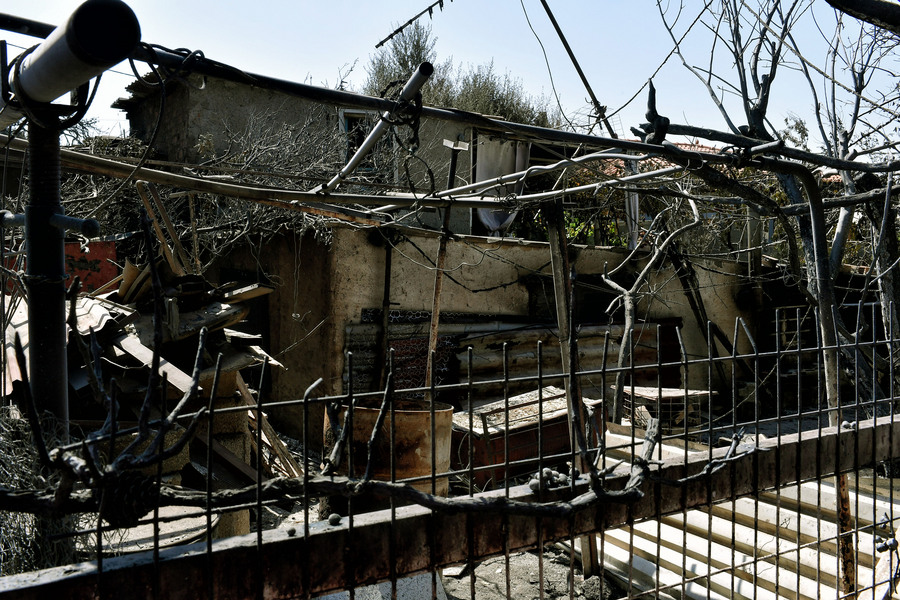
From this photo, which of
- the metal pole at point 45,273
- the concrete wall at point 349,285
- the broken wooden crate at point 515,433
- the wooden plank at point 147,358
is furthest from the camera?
the concrete wall at point 349,285

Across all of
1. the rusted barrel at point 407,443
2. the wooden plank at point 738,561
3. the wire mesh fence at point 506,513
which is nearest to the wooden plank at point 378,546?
the wire mesh fence at point 506,513


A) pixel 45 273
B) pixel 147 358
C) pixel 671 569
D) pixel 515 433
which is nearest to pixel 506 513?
pixel 45 273

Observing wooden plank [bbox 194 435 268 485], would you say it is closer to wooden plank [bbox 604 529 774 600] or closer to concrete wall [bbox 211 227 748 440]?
wooden plank [bbox 604 529 774 600]

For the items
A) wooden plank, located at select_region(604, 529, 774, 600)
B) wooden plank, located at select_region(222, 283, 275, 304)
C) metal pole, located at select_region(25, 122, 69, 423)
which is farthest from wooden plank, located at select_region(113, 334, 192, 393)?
wooden plank, located at select_region(604, 529, 774, 600)

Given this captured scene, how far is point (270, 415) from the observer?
10414mm

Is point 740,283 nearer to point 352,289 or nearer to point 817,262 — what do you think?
point 352,289

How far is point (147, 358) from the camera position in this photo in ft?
17.5

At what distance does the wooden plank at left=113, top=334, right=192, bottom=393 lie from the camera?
518 cm

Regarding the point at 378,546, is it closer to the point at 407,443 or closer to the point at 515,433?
the point at 407,443

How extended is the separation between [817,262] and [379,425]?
376cm

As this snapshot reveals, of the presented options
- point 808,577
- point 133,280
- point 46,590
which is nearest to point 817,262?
point 808,577

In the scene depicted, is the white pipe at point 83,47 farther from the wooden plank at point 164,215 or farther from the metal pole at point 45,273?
the wooden plank at point 164,215

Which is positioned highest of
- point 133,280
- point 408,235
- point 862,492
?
point 408,235

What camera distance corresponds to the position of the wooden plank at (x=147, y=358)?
5.18 m
